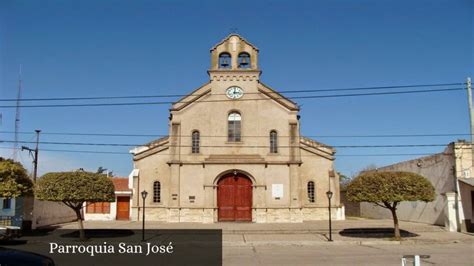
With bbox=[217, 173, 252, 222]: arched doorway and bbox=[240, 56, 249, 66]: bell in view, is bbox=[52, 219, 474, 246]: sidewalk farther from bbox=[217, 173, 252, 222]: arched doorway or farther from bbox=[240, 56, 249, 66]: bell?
bbox=[240, 56, 249, 66]: bell

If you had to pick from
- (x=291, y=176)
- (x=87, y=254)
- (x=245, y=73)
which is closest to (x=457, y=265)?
(x=87, y=254)

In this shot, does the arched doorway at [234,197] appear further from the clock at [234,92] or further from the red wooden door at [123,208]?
the red wooden door at [123,208]

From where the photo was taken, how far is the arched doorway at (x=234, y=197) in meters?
34.3

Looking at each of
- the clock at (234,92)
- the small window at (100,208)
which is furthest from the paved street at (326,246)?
the clock at (234,92)

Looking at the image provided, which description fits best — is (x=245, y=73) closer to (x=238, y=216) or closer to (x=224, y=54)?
(x=224, y=54)

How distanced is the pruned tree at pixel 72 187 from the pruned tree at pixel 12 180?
3.82 ft

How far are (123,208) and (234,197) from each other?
1129 cm

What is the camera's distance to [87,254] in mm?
19500

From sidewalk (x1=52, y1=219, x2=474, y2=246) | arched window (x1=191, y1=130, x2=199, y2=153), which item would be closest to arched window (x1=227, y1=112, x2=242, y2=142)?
arched window (x1=191, y1=130, x2=199, y2=153)

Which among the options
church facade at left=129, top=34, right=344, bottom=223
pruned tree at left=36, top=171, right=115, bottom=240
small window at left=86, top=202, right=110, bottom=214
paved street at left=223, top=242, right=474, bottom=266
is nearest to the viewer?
paved street at left=223, top=242, right=474, bottom=266

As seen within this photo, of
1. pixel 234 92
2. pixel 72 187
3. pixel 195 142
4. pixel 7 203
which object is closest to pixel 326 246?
pixel 72 187

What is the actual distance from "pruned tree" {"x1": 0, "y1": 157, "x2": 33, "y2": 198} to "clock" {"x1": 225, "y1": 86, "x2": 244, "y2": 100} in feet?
52.8

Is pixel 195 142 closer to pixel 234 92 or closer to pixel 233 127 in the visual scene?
pixel 233 127

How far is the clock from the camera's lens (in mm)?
35812
